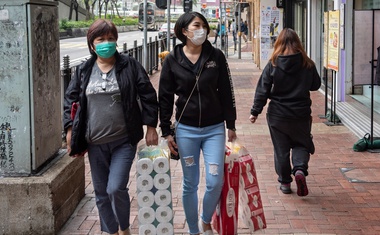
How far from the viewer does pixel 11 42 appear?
491cm

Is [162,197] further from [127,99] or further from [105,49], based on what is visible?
[105,49]

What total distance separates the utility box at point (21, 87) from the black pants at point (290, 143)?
7.68 feet

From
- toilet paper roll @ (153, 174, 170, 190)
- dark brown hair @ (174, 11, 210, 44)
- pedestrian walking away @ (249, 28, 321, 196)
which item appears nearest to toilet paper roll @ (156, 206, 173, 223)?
toilet paper roll @ (153, 174, 170, 190)

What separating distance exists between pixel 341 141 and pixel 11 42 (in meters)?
5.42

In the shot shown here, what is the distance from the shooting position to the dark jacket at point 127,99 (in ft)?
14.4

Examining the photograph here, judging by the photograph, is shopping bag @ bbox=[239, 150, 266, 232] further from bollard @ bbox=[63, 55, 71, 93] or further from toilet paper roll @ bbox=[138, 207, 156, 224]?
bollard @ bbox=[63, 55, 71, 93]

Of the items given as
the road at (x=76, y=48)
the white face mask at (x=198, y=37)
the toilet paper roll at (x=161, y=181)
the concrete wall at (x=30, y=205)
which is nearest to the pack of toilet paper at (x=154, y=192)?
the toilet paper roll at (x=161, y=181)

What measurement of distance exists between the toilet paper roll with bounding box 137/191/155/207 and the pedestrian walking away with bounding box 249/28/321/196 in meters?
1.98

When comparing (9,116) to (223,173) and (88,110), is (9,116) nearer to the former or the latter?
(88,110)

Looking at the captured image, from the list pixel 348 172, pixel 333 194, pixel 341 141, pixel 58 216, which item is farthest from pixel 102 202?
pixel 341 141

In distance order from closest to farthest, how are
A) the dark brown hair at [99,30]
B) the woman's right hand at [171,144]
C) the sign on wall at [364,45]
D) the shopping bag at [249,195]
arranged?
the dark brown hair at [99,30] < the woman's right hand at [171,144] < the shopping bag at [249,195] < the sign on wall at [364,45]

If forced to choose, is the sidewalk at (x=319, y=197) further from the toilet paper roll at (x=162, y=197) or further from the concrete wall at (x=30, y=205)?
the toilet paper roll at (x=162, y=197)

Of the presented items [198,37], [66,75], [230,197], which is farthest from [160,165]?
[66,75]

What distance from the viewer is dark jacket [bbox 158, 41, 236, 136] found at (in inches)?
178
